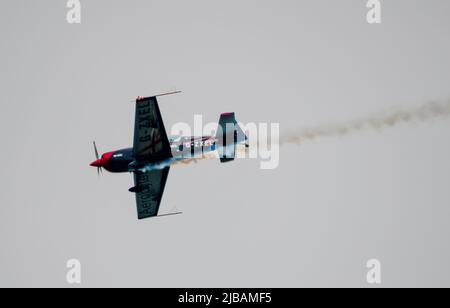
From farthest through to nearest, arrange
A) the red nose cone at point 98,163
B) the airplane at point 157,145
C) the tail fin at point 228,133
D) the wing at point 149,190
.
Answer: the wing at point 149,190, the red nose cone at point 98,163, the tail fin at point 228,133, the airplane at point 157,145

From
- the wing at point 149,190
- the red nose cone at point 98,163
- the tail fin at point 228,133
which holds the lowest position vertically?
the wing at point 149,190

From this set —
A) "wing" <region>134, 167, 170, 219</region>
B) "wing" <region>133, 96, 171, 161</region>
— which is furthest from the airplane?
"wing" <region>134, 167, 170, 219</region>

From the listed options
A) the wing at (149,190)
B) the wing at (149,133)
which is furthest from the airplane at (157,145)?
the wing at (149,190)

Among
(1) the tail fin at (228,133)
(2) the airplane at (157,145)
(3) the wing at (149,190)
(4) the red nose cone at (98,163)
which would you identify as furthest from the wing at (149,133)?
(1) the tail fin at (228,133)

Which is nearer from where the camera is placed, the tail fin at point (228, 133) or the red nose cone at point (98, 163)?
the tail fin at point (228, 133)

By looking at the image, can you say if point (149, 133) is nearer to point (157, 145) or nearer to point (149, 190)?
point (157, 145)

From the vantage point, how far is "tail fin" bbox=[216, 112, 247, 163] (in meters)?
30.9

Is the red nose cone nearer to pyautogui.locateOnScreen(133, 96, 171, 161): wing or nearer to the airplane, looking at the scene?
the airplane

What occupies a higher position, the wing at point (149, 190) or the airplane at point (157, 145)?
the airplane at point (157, 145)

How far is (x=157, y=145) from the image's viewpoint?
30.8m

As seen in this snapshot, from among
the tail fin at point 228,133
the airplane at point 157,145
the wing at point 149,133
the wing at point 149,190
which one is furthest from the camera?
the wing at point 149,190

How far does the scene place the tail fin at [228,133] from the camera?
3089 cm

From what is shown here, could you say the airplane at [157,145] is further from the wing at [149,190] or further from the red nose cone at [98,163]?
the wing at [149,190]
